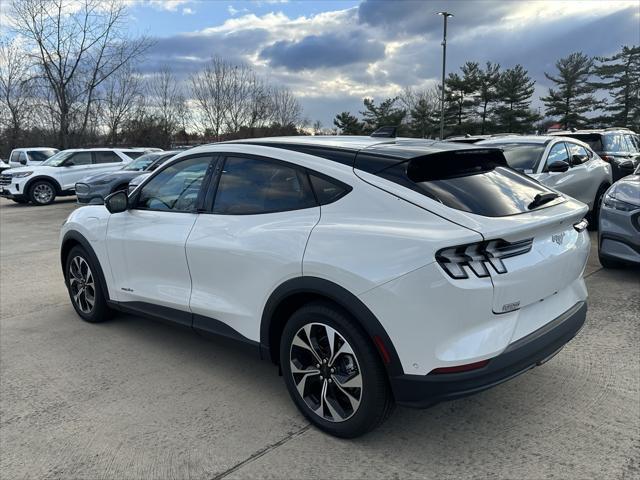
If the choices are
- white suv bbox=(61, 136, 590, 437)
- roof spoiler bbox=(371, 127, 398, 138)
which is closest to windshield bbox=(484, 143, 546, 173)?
roof spoiler bbox=(371, 127, 398, 138)

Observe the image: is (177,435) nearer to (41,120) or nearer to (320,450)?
(320,450)

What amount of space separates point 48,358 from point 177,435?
176 centimetres

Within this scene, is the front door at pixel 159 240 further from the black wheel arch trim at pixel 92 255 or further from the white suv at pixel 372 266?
the black wheel arch trim at pixel 92 255

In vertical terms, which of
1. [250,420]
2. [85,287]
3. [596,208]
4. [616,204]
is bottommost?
[250,420]

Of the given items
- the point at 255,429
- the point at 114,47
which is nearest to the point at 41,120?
the point at 114,47

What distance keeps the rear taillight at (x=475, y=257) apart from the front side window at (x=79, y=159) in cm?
1785

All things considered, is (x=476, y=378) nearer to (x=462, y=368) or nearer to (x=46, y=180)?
(x=462, y=368)

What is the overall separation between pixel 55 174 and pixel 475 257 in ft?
58.6

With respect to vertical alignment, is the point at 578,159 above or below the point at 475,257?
above

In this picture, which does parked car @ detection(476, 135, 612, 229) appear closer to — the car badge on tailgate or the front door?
the car badge on tailgate

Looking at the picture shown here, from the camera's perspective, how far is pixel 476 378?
2.38 m

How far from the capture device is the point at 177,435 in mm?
2939

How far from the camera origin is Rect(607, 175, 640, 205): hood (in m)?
5.72

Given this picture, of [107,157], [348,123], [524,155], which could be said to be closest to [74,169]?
[107,157]
